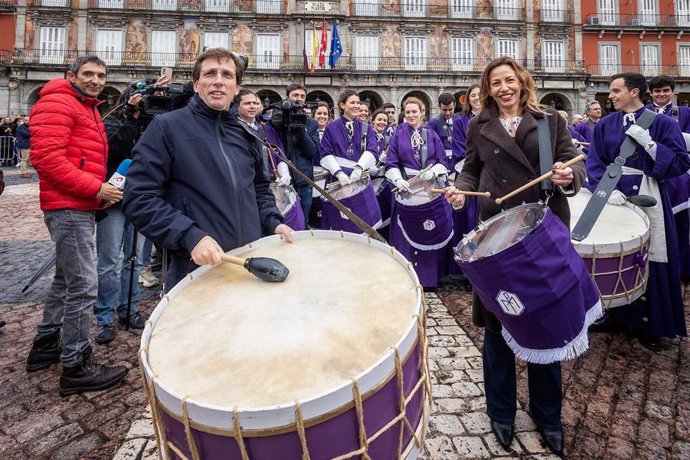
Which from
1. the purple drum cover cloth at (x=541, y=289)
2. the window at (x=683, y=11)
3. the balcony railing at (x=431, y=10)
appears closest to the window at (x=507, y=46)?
the balcony railing at (x=431, y=10)

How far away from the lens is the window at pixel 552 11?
28.3 m

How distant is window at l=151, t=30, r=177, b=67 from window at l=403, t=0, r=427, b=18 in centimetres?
1608

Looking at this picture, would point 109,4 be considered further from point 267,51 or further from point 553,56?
point 553,56

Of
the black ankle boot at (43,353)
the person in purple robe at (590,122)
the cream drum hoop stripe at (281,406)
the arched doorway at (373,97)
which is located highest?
the arched doorway at (373,97)

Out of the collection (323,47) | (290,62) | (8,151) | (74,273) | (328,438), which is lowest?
(328,438)

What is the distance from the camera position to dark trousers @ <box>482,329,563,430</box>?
7.04ft

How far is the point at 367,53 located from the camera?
2716cm

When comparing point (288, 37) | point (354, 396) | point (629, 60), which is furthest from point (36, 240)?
point (629, 60)

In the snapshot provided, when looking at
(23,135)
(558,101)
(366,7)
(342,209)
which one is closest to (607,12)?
(558,101)

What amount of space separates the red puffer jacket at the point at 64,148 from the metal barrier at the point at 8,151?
22.1m

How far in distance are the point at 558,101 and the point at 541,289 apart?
3311 cm

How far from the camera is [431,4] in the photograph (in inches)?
1090

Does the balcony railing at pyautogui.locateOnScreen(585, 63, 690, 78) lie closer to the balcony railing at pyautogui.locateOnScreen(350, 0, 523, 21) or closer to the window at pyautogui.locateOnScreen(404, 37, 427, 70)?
the balcony railing at pyautogui.locateOnScreen(350, 0, 523, 21)

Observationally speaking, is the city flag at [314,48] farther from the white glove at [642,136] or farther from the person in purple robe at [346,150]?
the white glove at [642,136]
